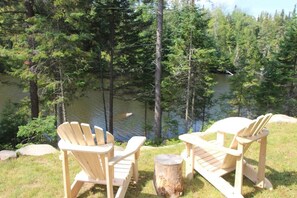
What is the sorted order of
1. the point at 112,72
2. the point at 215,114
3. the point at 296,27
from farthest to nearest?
the point at 215,114
the point at 296,27
the point at 112,72

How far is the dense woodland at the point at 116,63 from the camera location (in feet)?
25.3

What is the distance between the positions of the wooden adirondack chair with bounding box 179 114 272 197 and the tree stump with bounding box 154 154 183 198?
354 mm

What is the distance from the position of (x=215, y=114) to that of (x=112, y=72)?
8.15 m

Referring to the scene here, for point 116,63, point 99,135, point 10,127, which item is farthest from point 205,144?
point 116,63

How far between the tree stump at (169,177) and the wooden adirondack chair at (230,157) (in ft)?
1.16

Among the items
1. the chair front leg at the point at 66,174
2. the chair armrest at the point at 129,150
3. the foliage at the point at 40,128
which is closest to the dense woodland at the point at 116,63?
the foliage at the point at 40,128

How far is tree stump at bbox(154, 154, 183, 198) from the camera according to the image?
316 cm

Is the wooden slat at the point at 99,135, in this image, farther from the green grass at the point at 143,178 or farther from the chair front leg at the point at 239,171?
the chair front leg at the point at 239,171

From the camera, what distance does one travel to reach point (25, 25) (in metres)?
8.01

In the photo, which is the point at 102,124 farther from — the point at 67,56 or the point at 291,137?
the point at 291,137

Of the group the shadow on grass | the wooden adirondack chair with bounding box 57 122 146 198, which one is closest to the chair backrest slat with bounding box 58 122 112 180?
the wooden adirondack chair with bounding box 57 122 146 198

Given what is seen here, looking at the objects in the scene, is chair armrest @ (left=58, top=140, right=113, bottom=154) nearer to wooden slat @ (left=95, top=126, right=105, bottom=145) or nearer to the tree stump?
wooden slat @ (left=95, top=126, right=105, bottom=145)

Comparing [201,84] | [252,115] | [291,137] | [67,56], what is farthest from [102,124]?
[291,137]

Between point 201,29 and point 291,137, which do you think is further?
point 201,29
